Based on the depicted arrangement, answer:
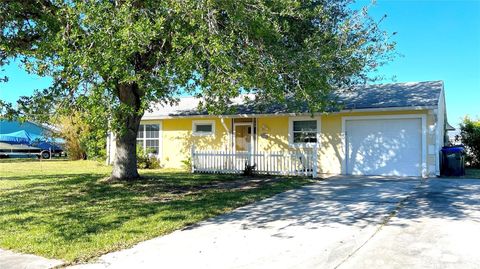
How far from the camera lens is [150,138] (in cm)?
2209

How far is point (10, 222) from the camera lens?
299 inches

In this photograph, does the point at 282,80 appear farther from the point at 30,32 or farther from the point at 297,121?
the point at 297,121

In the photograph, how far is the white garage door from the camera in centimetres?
1544

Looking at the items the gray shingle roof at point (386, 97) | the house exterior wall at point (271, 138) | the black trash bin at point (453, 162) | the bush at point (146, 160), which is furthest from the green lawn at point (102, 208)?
the bush at point (146, 160)

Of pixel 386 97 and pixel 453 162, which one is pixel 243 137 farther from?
pixel 453 162

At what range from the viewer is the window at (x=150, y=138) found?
21812mm

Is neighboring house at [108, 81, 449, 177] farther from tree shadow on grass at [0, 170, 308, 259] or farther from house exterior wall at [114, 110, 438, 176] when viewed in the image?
tree shadow on grass at [0, 170, 308, 259]

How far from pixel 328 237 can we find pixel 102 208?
496cm

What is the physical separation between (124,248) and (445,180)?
1163 centimetres

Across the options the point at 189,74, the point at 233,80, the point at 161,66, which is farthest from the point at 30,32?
the point at 233,80

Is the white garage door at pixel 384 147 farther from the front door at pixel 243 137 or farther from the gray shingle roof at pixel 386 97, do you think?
the front door at pixel 243 137

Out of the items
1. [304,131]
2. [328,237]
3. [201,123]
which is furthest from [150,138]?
[328,237]

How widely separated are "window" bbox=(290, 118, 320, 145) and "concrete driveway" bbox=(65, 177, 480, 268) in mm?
7271

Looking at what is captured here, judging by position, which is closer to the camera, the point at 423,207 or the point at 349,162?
the point at 423,207
